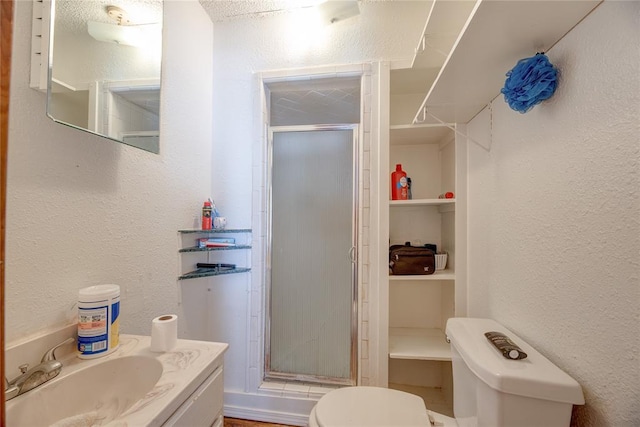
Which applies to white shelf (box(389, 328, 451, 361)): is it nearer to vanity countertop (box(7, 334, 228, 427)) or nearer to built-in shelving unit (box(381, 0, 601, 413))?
built-in shelving unit (box(381, 0, 601, 413))

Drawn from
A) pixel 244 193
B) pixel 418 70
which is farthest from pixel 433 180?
pixel 244 193

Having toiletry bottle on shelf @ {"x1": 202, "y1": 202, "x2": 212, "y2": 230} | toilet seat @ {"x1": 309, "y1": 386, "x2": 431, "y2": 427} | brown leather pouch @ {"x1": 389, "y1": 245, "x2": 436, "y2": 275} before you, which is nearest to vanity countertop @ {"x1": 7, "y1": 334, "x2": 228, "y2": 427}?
toilet seat @ {"x1": 309, "y1": 386, "x2": 431, "y2": 427}

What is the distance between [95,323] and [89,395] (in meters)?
0.20

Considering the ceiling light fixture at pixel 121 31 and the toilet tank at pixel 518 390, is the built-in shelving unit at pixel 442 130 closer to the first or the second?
the toilet tank at pixel 518 390

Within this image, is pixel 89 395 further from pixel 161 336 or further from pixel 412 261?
pixel 412 261

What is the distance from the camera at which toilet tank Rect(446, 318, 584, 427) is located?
2.29 feet

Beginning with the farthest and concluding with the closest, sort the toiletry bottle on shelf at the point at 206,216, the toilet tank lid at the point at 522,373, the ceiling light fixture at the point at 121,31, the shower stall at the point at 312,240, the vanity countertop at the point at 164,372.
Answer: the shower stall at the point at 312,240 → the toiletry bottle on shelf at the point at 206,216 → the ceiling light fixture at the point at 121,31 → the toilet tank lid at the point at 522,373 → the vanity countertop at the point at 164,372

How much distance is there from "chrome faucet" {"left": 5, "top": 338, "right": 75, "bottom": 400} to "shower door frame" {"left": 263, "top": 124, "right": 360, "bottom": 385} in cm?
105

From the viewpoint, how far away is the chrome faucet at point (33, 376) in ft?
2.05

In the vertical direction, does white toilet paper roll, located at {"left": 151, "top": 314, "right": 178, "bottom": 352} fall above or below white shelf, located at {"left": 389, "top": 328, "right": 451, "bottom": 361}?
above

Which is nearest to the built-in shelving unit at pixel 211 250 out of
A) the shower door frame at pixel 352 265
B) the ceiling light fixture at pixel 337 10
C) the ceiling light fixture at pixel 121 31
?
the shower door frame at pixel 352 265

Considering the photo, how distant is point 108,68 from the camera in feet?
3.21

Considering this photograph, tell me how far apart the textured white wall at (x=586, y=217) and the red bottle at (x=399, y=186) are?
1.95 ft

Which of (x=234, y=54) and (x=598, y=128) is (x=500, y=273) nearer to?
(x=598, y=128)
